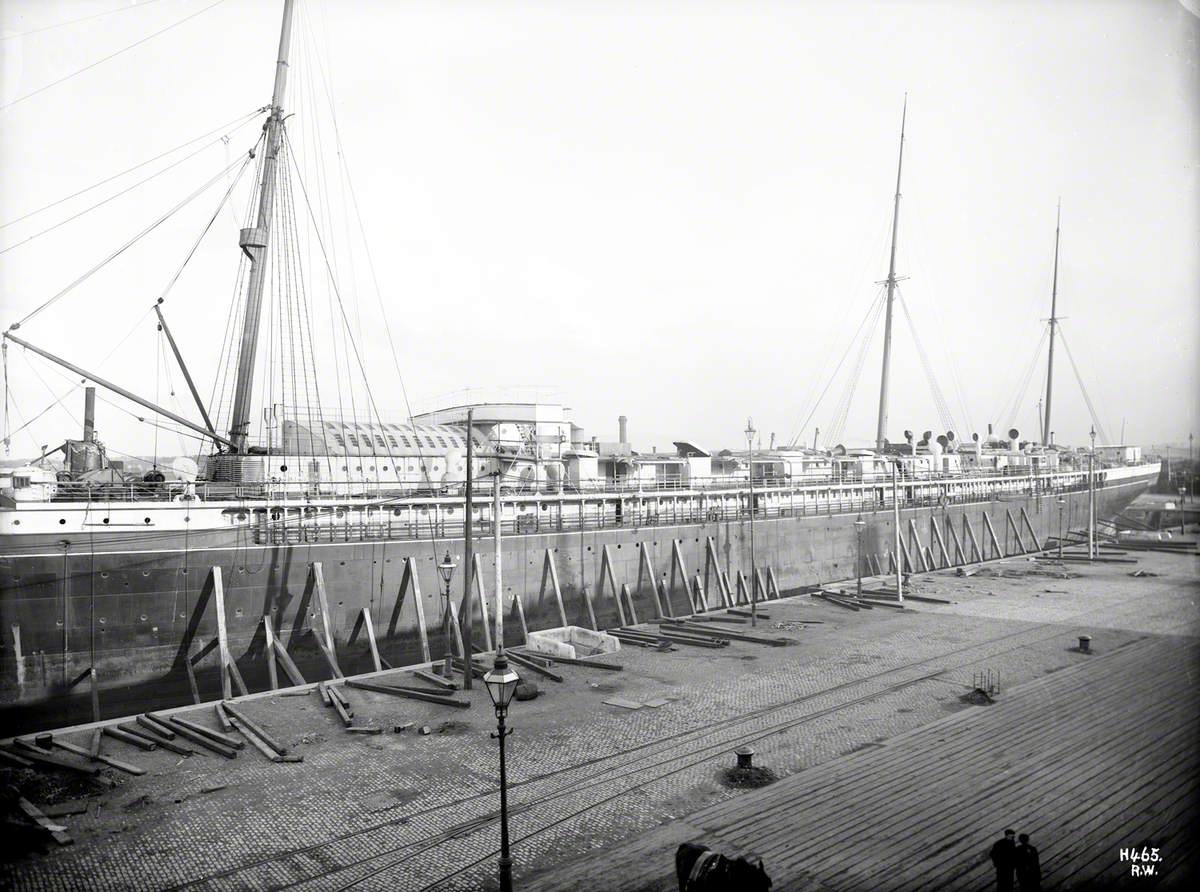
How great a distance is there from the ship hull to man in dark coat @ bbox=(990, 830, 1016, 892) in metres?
22.5

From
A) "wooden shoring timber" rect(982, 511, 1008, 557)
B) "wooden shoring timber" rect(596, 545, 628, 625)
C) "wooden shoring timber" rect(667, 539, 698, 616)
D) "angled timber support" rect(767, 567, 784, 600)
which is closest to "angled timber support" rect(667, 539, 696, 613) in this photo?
"wooden shoring timber" rect(667, 539, 698, 616)

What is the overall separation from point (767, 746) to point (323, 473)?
25.5m

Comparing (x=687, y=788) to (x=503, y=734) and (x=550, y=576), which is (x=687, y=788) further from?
(x=550, y=576)

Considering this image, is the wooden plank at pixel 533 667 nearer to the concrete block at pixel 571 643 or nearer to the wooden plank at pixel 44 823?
the concrete block at pixel 571 643

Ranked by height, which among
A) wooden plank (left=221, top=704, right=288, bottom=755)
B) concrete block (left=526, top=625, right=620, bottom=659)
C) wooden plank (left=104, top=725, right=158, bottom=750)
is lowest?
concrete block (left=526, top=625, right=620, bottom=659)

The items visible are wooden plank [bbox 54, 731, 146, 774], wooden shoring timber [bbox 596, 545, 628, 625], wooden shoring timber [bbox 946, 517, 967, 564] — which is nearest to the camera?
wooden plank [bbox 54, 731, 146, 774]

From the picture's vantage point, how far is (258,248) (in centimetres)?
3017

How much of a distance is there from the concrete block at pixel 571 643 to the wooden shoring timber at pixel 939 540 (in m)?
36.7

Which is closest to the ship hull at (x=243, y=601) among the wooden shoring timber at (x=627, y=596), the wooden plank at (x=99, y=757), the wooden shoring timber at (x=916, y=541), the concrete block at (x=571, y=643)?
the wooden shoring timber at (x=627, y=596)

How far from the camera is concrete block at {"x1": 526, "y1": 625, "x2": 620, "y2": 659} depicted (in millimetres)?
23188

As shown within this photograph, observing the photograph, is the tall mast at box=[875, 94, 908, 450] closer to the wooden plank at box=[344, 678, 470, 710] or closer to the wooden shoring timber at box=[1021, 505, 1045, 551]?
the wooden shoring timber at box=[1021, 505, 1045, 551]

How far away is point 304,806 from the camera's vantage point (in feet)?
40.6

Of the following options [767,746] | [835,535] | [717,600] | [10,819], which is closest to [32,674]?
[10,819]

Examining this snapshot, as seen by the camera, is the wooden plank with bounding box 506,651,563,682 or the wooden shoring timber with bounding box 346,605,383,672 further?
the wooden shoring timber with bounding box 346,605,383,672
